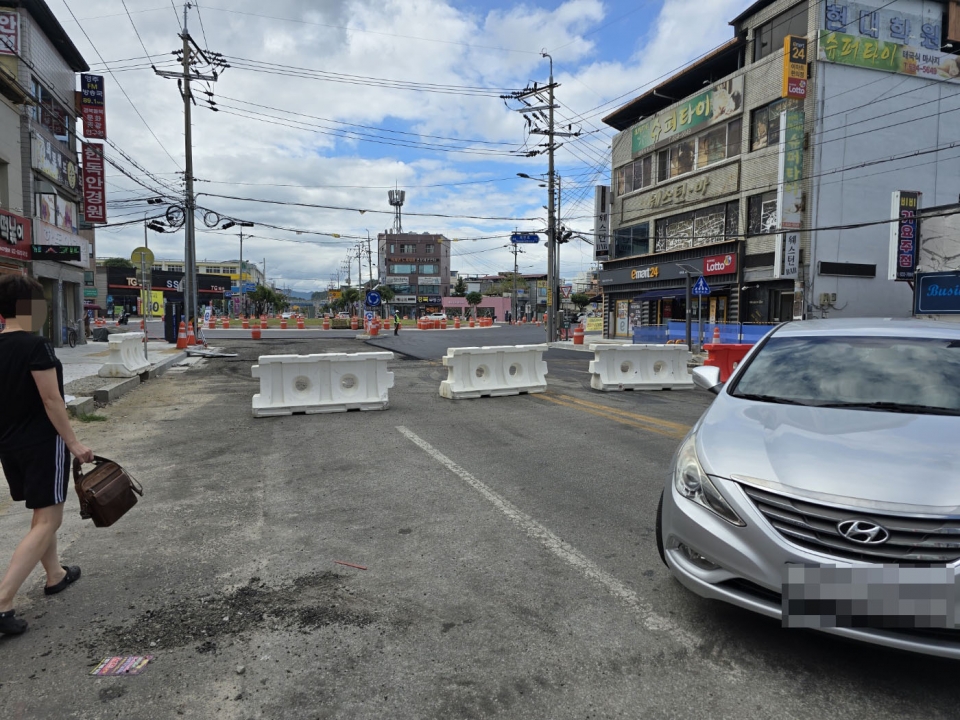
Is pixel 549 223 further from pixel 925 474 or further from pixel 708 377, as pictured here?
pixel 925 474

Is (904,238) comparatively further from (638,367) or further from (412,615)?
(412,615)

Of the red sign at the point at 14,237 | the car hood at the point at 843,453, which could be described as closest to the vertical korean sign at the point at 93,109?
the red sign at the point at 14,237

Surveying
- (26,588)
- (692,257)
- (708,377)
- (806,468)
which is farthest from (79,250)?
(692,257)

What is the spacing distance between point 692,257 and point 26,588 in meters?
32.4

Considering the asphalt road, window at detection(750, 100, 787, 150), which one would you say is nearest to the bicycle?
the asphalt road

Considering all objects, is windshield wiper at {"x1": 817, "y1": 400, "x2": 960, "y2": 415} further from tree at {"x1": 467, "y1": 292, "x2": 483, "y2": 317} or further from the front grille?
tree at {"x1": 467, "y1": 292, "x2": 483, "y2": 317}

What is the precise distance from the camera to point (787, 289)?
2686cm

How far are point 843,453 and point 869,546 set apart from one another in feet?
1.68

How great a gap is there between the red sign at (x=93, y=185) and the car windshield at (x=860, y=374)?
2852cm

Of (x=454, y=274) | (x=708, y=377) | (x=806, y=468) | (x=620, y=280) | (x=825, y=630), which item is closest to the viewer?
(x=825, y=630)

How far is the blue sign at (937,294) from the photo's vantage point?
71.5ft

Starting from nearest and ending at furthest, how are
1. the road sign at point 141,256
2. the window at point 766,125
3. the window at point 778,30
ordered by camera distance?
the road sign at point 141,256
the window at point 778,30
the window at point 766,125

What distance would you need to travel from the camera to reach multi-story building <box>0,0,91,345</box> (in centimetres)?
1955

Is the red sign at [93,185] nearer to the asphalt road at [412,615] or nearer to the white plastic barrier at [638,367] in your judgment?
the white plastic barrier at [638,367]
